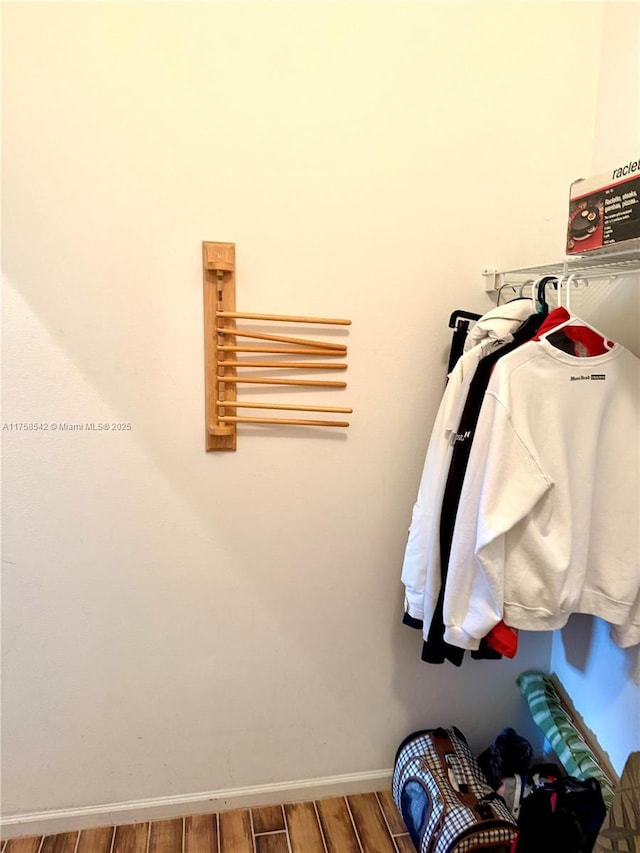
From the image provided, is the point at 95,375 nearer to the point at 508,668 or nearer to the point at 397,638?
the point at 397,638

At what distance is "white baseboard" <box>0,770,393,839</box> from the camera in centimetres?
170

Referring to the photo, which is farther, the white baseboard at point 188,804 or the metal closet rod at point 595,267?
the white baseboard at point 188,804

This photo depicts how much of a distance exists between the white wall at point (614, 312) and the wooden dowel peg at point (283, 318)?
74 cm

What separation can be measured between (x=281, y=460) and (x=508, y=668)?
3.52 feet

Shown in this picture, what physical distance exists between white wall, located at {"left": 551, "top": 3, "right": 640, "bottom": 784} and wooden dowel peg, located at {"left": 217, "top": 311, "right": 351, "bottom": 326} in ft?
2.44

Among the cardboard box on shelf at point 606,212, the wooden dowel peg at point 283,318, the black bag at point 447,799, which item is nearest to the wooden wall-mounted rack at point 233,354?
the wooden dowel peg at point 283,318

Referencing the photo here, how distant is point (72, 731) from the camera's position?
66.2 inches

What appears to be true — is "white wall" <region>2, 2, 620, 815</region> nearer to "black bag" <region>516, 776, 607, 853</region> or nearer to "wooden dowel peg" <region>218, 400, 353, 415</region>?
"wooden dowel peg" <region>218, 400, 353, 415</region>

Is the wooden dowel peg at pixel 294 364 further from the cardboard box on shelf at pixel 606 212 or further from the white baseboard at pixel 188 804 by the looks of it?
the white baseboard at pixel 188 804

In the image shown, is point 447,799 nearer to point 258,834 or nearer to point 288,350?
point 258,834

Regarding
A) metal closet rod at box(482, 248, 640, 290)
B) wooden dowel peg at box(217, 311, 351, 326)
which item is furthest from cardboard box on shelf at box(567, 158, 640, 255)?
wooden dowel peg at box(217, 311, 351, 326)

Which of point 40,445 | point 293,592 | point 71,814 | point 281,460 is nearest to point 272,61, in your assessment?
point 281,460

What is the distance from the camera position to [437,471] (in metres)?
1.50

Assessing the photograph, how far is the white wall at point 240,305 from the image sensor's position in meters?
1.43
